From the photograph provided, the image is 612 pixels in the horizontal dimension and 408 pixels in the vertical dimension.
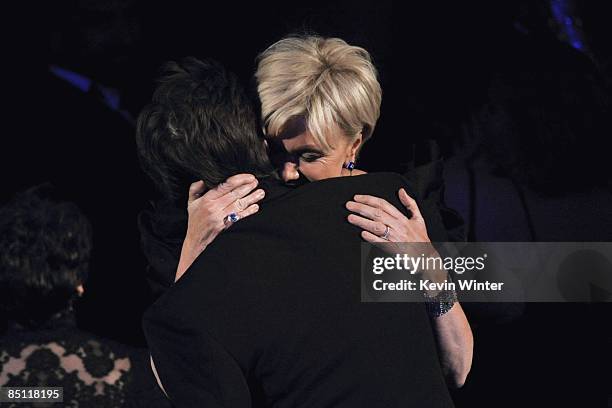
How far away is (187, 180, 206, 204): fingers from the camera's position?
7.55 ft

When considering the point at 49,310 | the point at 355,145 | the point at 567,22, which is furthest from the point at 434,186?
the point at 49,310

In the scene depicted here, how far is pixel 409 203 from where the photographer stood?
7.13ft

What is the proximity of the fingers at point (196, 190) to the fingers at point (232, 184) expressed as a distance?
74 mm

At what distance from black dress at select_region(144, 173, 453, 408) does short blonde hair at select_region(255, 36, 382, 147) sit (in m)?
0.35

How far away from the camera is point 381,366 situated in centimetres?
186

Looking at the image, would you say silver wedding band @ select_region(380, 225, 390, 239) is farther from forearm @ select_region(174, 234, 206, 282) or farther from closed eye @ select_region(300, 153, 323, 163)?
forearm @ select_region(174, 234, 206, 282)

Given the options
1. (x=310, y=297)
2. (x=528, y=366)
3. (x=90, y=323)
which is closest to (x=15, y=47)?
(x=90, y=323)

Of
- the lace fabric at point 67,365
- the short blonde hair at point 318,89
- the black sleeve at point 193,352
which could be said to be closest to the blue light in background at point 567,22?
the short blonde hair at point 318,89

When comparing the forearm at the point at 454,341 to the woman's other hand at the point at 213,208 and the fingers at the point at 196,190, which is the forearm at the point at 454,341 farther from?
the fingers at the point at 196,190

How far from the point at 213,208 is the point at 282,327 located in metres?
0.54

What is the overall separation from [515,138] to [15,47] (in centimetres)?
200

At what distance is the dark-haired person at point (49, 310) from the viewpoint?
239 centimetres

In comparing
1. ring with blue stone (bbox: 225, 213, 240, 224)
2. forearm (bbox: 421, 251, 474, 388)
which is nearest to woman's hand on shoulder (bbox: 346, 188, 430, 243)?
forearm (bbox: 421, 251, 474, 388)

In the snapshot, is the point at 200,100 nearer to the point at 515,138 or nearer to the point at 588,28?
the point at 515,138
